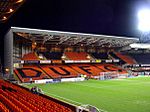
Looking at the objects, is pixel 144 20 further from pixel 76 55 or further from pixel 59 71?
pixel 59 71

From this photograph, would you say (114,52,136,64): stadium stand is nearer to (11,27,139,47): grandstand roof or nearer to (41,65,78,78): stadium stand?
(11,27,139,47): grandstand roof

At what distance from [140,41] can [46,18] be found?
26.2 m

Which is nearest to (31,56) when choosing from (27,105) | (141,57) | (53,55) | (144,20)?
(53,55)

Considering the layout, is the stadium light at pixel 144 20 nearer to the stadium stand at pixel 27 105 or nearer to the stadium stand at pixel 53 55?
the stadium stand at pixel 53 55

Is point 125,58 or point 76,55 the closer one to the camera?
point 76,55

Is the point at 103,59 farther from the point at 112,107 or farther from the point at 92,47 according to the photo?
the point at 112,107

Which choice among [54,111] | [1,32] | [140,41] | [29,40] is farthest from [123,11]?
[54,111]

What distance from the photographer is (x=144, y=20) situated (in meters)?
53.5

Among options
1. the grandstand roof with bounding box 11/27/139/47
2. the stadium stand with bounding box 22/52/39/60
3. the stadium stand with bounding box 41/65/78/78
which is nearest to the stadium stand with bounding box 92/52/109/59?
the grandstand roof with bounding box 11/27/139/47

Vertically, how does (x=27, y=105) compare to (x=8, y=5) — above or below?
below

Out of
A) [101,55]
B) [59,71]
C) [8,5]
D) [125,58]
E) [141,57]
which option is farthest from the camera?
[141,57]

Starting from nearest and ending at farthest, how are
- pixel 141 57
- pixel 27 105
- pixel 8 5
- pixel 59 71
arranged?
1. pixel 27 105
2. pixel 8 5
3. pixel 59 71
4. pixel 141 57

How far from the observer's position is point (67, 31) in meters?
45.8

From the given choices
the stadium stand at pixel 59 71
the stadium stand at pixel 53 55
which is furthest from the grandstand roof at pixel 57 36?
the stadium stand at pixel 59 71
